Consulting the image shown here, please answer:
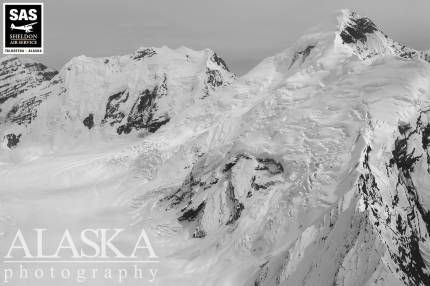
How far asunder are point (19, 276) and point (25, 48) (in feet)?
240

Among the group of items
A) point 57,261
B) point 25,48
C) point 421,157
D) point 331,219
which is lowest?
point 57,261

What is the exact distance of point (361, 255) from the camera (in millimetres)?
140375

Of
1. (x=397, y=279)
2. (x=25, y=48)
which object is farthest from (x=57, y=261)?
(x=397, y=279)

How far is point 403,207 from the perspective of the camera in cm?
16575

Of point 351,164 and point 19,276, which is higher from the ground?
point 351,164

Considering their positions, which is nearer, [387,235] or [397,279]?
[397,279]

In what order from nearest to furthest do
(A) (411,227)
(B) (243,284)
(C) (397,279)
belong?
(C) (397,279)
(A) (411,227)
(B) (243,284)

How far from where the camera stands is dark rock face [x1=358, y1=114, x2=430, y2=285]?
142m

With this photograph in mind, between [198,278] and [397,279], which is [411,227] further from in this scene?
[198,278]

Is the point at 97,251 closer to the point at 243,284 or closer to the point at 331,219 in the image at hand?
the point at 243,284

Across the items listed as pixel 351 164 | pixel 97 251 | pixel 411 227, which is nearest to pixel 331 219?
pixel 411 227

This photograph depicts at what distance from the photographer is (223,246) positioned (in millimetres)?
196500

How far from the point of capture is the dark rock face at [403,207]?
141500mm

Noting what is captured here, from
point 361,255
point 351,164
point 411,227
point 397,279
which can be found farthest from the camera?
point 351,164
